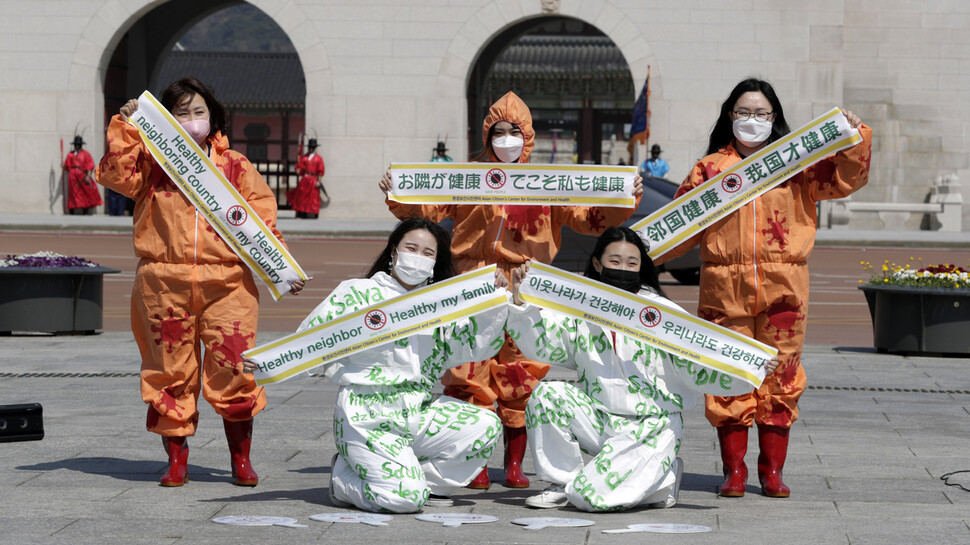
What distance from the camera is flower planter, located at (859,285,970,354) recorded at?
1210 cm

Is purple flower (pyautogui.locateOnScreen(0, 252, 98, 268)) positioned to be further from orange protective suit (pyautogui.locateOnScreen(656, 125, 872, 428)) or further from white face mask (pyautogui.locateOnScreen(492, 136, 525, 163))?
orange protective suit (pyautogui.locateOnScreen(656, 125, 872, 428))

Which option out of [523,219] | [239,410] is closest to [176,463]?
[239,410]

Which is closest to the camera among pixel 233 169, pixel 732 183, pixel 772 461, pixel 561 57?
pixel 772 461

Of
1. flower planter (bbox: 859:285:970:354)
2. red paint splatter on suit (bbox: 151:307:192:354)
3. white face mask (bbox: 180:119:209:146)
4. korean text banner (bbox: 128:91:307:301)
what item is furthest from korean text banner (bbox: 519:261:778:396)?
flower planter (bbox: 859:285:970:354)

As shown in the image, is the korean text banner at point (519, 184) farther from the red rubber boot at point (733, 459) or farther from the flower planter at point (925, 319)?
the flower planter at point (925, 319)

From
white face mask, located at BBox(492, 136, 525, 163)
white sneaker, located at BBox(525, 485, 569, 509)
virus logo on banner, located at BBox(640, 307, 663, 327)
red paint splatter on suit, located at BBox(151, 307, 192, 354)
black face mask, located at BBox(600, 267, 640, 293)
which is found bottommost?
white sneaker, located at BBox(525, 485, 569, 509)

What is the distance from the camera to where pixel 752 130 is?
22.5 ft

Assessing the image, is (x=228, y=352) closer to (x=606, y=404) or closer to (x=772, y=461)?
(x=606, y=404)

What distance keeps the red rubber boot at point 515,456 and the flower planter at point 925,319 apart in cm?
609

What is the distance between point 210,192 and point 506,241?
4.61 ft

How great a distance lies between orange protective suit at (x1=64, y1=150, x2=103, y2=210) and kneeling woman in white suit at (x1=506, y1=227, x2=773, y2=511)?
2600 centimetres

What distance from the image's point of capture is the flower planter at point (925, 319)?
1210cm

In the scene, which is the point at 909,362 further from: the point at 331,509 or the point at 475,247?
the point at 331,509

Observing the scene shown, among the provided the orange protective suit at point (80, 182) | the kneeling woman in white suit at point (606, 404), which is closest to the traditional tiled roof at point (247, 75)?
the orange protective suit at point (80, 182)
